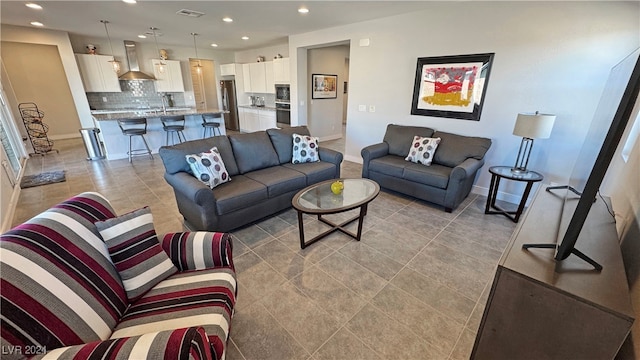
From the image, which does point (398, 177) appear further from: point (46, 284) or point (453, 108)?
point (46, 284)

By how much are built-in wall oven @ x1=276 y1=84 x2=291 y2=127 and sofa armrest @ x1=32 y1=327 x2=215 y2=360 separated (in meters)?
6.32

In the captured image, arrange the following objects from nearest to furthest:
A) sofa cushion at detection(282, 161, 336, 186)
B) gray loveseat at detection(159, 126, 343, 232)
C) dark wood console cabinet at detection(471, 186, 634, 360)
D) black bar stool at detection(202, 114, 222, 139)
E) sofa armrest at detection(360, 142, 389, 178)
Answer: dark wood console cabinet at detection(471, 186, 634, 360)
gray loveseat at detection(159, 126, 343, 232)
sofa cushion at detection(282, 161, 336, 186)
sofa armrest at detection(360, 142, 389, 178)
black bar stool at detection(202, 114, 222, 139)

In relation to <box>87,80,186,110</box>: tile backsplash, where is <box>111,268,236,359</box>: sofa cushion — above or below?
below

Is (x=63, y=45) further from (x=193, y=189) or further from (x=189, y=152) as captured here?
(x=193, y=189)

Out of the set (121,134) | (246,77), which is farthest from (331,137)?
(121,134)

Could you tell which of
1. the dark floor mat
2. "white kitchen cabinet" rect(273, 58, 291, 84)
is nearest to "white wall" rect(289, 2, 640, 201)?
"white kitchen cabinet" rect(273, 58, 291, 84)

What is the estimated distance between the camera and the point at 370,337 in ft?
5.24

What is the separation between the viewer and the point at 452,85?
12.2ft

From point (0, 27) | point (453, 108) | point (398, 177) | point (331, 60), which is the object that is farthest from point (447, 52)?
point (0, 27)

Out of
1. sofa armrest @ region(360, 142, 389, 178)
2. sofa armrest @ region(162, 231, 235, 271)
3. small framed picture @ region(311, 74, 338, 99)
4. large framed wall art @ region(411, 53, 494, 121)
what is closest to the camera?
sofa armrest @ region(162, 231, 235, 271)

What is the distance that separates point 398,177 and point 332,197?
1352mm

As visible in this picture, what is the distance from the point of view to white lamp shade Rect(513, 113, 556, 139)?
2664 millimetres

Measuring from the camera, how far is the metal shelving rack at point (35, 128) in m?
5.84

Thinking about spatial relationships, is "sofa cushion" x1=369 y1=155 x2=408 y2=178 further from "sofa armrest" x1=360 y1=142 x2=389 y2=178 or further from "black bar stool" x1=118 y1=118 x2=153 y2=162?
"black bar stool" x1=118 y1=118 x2=153 y2=162
